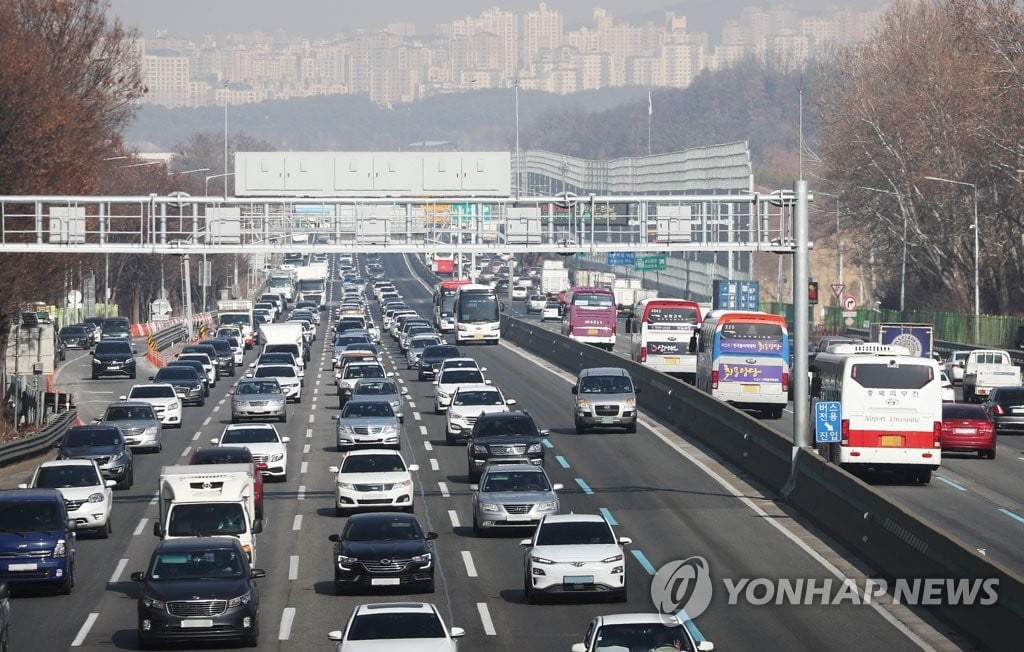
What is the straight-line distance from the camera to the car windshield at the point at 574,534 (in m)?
25.8

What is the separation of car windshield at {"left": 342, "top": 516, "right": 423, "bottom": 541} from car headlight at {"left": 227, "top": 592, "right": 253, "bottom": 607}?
13.1ft

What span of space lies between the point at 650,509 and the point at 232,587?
45.7 feet

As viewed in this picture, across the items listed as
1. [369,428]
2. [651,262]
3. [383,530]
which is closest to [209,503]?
[383,530]

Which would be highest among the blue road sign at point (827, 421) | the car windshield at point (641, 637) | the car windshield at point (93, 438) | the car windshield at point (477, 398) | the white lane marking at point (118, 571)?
the blue road sign at point (827, 421)

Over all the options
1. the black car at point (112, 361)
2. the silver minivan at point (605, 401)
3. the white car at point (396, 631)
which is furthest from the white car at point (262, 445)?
the black car at point (112, 361)

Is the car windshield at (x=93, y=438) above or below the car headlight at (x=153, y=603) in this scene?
above

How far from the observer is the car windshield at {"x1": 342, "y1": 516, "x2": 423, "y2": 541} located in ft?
88.2

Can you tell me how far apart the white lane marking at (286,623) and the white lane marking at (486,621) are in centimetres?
275

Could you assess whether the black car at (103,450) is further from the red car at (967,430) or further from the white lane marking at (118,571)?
the red car at (967,430)

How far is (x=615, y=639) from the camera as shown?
702 inches

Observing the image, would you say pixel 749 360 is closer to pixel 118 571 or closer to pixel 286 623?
pixel 118 571

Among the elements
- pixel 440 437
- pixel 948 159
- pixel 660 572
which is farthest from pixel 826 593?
pixel 948 159

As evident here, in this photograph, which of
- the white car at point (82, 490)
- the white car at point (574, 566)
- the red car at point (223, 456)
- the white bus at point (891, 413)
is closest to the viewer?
the white car at point (574, 566)

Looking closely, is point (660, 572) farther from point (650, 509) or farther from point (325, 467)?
point (325, 467)
